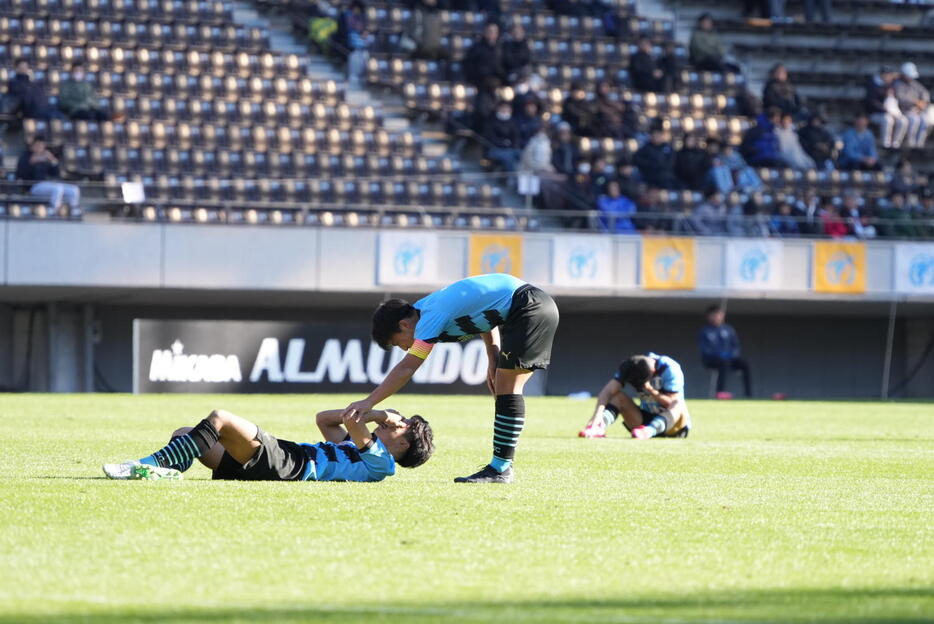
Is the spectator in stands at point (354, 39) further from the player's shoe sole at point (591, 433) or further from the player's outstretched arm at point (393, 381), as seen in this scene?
the player's outstretched arm at point (393, 381)

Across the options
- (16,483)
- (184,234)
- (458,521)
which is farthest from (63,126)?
(458,521)

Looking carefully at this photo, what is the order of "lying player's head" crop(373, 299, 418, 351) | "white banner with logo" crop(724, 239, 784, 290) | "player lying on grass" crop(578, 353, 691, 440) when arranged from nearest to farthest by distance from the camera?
"lying player's head" crop(373, 299, 418, 351) < "player lying on grass" crop(578, 353, 691, 440) < "white banner with logo" crop(724, 239, 784, 290)

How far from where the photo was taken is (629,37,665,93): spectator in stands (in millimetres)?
33344

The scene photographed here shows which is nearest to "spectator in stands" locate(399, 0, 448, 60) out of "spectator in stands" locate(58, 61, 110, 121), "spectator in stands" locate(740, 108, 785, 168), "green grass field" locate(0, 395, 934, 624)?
"spectator in stands" locate(740, 108, 785, 168)

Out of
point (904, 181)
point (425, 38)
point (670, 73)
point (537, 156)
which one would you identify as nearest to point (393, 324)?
point (537, 156)

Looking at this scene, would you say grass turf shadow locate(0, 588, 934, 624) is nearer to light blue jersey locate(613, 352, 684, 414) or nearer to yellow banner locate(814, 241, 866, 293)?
light blue jersey locate(613, 352, 684, 414)

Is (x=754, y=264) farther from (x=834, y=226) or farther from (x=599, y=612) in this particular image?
(x=599, y=612)

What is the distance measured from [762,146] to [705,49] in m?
3.76

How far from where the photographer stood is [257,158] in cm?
2827

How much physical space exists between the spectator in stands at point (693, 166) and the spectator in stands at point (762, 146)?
2.07 m

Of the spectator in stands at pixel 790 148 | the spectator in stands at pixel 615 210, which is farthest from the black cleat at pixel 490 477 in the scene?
the spectator in stands at pixel 790 148

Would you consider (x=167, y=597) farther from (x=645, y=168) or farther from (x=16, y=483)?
(x=645, y=168)

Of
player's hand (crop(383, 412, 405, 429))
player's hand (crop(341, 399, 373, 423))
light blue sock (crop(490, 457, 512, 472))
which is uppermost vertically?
player's hand (crop(341, 399, 373, 423))

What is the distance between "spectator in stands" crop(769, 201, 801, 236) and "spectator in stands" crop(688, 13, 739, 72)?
6430 millimetres
